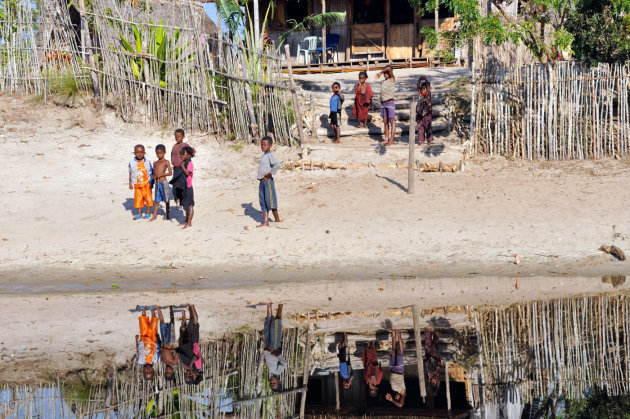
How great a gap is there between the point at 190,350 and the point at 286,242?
3.63 meters

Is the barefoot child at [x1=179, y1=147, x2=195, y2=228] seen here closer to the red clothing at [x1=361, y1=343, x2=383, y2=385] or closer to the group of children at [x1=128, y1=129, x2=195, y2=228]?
the group of children at [x1=128, y1=129, x2=195, y2=228]

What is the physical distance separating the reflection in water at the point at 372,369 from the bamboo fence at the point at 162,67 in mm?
6654

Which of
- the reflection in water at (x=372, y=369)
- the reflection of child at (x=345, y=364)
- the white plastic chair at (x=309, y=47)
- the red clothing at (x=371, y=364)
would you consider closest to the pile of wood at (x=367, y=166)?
the reflection in water at (x=372, y=369)

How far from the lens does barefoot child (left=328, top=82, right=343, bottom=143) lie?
13509mm

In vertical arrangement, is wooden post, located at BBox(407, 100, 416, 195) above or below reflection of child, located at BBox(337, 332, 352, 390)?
above

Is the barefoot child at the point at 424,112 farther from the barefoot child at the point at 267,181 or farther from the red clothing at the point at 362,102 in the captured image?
the barefoot child at the point at 267,181

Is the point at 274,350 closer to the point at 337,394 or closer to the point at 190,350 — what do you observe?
the point at 190,350

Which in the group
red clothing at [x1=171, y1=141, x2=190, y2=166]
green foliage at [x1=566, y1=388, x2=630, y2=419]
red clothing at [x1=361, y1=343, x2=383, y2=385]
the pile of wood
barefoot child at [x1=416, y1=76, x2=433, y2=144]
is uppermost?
barefoot child at [x1=416, y1=76, x2=433, y2=144]

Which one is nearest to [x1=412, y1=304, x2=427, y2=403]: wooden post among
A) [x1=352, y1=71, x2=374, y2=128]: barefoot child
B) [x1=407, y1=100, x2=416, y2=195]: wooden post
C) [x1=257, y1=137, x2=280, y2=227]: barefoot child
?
[x1=257, y1=137, x2=280, y2=227]: barefoot child

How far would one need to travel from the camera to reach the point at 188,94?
14.0 m

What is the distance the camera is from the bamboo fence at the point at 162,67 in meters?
13.5

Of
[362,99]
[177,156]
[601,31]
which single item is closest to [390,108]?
[362,99]

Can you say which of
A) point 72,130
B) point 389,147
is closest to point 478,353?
point 389,147

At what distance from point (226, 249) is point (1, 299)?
2.67 metres
